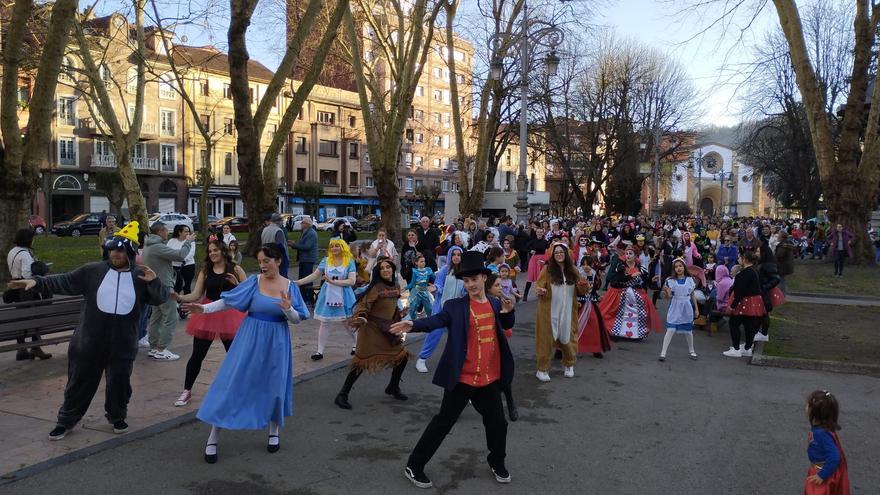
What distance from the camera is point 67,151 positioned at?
48.1m

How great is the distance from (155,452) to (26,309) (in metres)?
3.26

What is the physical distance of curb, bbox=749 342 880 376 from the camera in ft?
27.9

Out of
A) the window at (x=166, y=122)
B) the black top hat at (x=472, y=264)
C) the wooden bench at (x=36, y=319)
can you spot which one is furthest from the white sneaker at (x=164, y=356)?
the window at (x=166, y=122)

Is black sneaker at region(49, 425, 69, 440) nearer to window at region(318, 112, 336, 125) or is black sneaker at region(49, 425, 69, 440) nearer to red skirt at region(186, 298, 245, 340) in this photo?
red skirt at region(186, 298, 245, 340)

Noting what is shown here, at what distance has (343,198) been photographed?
66125mm

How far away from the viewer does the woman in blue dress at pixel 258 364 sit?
496cm

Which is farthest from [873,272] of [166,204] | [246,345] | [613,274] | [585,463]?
[166,204]

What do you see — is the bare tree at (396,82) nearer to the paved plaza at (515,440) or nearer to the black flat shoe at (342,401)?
the paved plaza at (515,440)

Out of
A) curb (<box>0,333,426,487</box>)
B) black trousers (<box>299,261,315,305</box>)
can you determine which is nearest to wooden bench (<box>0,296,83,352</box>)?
curb (<box>0,333,426,487</box>)

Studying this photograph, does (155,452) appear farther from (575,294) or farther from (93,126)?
(93,126)

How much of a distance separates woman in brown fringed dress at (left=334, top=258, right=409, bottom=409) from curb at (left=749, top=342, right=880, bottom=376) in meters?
5.24

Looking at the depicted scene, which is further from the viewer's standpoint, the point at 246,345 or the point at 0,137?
the point at 0,137

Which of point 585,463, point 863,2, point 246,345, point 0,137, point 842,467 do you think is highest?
point 863,2

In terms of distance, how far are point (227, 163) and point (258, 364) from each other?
56.1m
